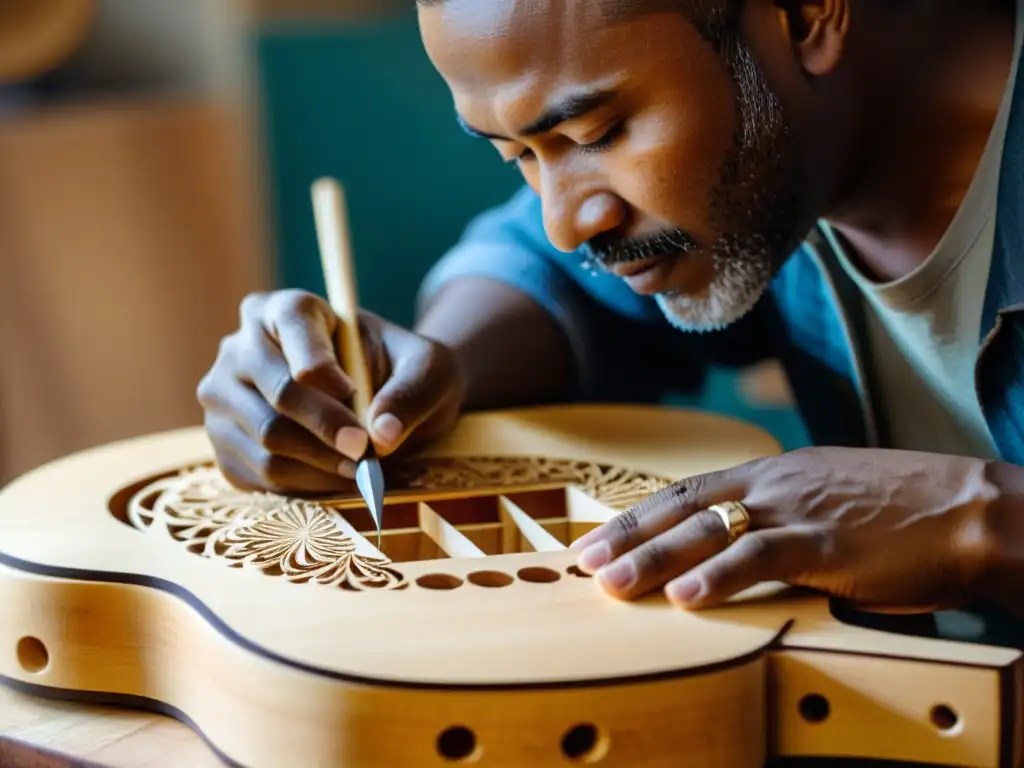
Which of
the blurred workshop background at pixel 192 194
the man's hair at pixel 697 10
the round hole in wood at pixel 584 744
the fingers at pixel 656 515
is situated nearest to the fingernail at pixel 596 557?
the fingers at pixel 656 515

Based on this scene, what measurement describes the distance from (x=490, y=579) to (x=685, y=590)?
0.11 meters

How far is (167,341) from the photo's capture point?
6.77 feet

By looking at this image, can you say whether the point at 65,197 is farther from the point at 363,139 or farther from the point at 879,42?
the point at 879,42

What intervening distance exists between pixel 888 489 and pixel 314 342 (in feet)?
1.32

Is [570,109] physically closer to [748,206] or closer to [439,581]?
[748,206]

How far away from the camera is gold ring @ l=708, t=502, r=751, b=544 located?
686mm

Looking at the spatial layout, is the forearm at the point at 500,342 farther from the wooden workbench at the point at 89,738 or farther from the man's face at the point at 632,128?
the wooden workbench at the point at 89,738

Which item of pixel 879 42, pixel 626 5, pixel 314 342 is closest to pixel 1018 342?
pixel 879 42

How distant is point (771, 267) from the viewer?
3.09 feet

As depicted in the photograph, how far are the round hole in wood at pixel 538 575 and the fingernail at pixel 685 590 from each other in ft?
0.23

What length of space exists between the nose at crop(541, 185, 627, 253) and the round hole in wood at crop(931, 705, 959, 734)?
388mm

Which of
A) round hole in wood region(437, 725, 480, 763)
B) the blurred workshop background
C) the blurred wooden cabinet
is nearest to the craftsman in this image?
round hole in wood region(437, 725, 480, 763)

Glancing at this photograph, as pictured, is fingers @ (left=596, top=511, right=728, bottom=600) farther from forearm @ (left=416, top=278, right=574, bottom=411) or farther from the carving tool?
forearm @ (left=416, top=278, right=574, bottom=411)

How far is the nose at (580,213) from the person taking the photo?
0.85m
